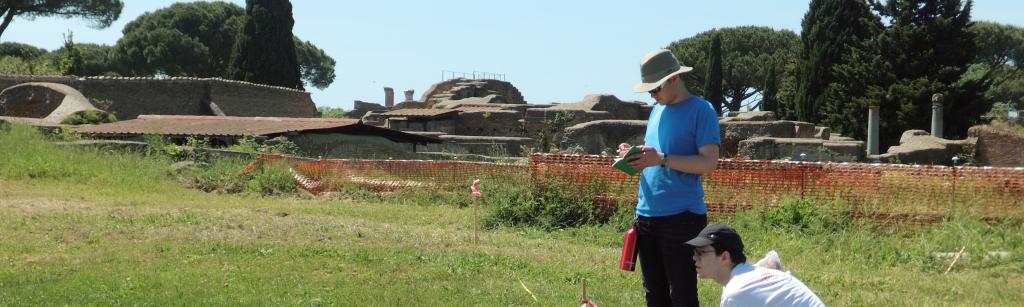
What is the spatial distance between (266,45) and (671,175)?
42.8 m

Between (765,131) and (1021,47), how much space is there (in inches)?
2187

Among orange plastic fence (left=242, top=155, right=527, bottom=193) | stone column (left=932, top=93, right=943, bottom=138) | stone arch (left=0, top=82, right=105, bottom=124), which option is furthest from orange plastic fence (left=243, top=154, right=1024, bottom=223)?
stone arch (left=0, top=82, right=105, bottom=124)

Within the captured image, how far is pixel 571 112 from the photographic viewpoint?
31141 millimetres

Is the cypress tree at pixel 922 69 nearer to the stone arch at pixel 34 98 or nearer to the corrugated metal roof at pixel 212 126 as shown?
the corrugated metal roof at pixel 212 126

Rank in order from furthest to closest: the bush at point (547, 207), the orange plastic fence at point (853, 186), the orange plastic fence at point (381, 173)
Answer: the orange plastic fence at point (381, 173)
the bush at point (547, 207)
the orange plastic fence at point (853, 186)

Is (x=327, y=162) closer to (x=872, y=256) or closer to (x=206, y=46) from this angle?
(x=872, y=256)

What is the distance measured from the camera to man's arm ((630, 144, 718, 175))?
17.1 ft

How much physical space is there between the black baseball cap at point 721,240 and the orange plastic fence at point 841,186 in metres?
7.14

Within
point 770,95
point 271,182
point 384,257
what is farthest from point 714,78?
point 384,257

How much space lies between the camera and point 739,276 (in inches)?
174

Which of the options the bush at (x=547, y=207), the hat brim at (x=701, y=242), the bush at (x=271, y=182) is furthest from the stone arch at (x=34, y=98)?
the hat brim at (x=701, y=242)

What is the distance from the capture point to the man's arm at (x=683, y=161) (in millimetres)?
5215

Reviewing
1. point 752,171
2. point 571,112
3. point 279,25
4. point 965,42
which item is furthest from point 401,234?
point 279,25

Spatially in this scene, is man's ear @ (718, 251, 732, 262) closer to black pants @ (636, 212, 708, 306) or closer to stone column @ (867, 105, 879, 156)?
black pants @ (636, 212, 708, 306)
